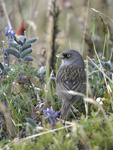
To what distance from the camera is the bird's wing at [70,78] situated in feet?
10.1

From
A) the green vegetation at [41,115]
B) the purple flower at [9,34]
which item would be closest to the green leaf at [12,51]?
the green vegetation at [41,115]

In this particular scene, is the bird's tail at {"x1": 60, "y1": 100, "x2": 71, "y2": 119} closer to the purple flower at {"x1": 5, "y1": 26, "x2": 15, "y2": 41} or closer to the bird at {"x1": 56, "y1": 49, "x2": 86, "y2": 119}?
the bird at {"x1": 56, "y1": 49, "x2": 86, "y2": 119}

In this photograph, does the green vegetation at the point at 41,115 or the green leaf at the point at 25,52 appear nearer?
the green vegetation at the point at 41,115

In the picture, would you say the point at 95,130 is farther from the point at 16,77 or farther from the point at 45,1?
the point at 45,1

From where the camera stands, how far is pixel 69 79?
3211 mm

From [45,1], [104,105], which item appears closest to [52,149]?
[104,105]

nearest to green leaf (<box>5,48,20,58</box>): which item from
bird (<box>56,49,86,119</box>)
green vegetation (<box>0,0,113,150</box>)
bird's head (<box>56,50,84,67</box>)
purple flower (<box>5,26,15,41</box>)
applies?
green vegetation (<box>0,0,113,150</box>)

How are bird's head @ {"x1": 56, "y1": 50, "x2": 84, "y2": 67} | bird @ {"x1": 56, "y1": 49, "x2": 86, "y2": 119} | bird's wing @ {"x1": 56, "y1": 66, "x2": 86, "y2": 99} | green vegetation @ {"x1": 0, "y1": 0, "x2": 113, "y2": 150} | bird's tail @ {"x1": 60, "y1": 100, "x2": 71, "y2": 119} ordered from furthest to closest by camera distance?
bird's head @ {"x1": 56, "y1": 50, "x2": 84, "y2": 67} < bird's wing @ {"x1": 56, "y1": 66, "x2": 86, "y2": 99} < bird @ {"x1": 56, "y1": 49, "x2": 86, "y2": 119} < bird's tail @ {"x1": 60, "y1": 100, "x2": 71, "y2": 119} < green vegetation @ {"x1": 0, "y1": 0, "x2": 113, "y2": 150}

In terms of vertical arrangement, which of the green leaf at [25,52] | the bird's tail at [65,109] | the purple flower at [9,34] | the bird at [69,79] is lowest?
the bird's tail at [65,109]

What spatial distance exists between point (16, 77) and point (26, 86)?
0.93 feet

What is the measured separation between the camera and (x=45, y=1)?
7.98 metres

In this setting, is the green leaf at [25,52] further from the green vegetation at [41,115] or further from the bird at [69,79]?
the bird at [69,79]

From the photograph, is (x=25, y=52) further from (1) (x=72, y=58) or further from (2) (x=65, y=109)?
(1) (x=72, y=58)

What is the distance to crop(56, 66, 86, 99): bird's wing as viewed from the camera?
3.08 metres
